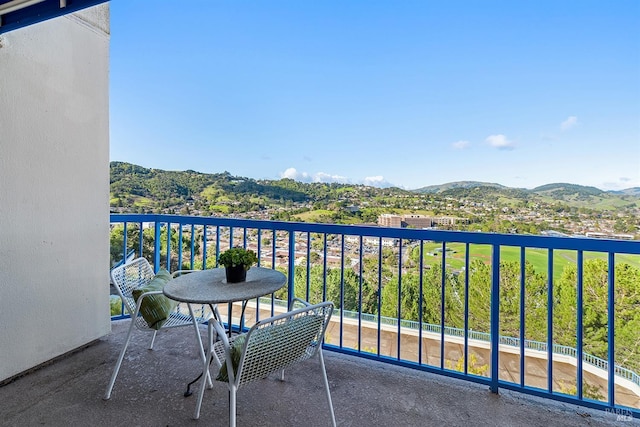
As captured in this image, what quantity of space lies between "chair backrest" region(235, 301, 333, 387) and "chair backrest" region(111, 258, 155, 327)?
3.93 feet

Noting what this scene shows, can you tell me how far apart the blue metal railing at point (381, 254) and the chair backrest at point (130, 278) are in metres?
0.70

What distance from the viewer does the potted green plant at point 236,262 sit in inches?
70.6

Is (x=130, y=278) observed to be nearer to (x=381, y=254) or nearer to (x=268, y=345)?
(x=268, y=345)

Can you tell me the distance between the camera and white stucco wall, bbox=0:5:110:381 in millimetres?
2023

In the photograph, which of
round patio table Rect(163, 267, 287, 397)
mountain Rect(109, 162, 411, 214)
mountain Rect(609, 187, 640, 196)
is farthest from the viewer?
mountain Rect(609, 187, 640, 196)

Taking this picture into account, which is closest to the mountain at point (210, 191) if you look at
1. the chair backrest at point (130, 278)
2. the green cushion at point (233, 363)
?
the chair backrest at point (130, 278)

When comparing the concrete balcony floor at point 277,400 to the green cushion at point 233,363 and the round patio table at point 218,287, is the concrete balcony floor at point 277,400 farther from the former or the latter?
the green cushion at point 233,363

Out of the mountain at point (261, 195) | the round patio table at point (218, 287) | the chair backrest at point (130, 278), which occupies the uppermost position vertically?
the mountain at point (261, 195)

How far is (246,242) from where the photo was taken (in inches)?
113

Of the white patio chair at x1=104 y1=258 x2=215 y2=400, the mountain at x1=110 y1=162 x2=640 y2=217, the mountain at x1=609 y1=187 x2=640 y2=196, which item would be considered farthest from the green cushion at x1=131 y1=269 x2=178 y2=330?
the mountain at x1=609 y1=187 x2=640 y2=196

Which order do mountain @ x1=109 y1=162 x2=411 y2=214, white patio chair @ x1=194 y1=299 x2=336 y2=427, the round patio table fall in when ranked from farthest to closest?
mountain @ x1=109 y1=162 x2=411 y2=214 < the round patio table < white patio chair @ x1=194 y1=299 x2=336 y2=427

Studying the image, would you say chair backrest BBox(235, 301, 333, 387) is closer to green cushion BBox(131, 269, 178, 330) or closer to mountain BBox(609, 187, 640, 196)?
green cushion BBox(131, 269, 178, 330)

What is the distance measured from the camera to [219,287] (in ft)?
5.71

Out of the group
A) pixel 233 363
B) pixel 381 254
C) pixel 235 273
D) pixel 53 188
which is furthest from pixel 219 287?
pixel 53 188
